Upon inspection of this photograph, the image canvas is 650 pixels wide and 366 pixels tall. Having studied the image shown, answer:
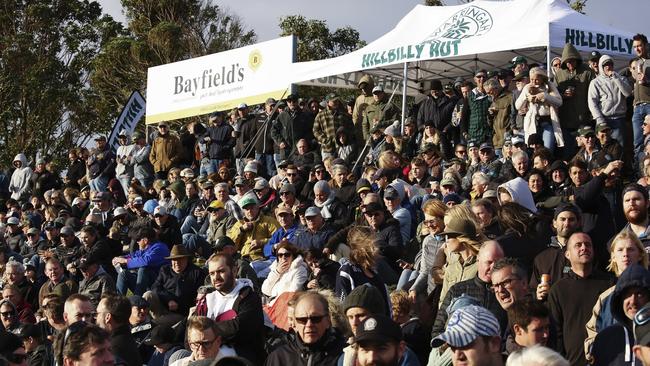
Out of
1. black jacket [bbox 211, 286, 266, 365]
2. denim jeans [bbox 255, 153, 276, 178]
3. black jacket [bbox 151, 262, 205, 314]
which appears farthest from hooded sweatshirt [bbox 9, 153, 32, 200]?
black jacket [bbox 211, 286, 266, 365]

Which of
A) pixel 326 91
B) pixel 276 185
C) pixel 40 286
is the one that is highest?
pixel 326 91

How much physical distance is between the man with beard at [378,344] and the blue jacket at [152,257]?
7140 mm

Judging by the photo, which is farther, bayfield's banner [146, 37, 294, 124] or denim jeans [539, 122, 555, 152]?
bayfield's banner [146, 37, 294, 124]

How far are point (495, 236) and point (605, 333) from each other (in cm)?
297

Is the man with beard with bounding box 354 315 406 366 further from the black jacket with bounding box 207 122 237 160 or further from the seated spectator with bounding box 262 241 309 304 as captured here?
the black jacket with bounding box 207 122 237 160

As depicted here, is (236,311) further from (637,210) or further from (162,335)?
(637,210)

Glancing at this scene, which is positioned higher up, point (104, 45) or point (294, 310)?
point (104, 45)

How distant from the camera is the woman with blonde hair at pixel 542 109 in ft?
48.5

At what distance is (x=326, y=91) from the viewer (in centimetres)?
3706

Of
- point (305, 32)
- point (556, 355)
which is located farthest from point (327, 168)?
point (305, 32)

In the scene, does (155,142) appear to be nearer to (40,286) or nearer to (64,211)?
(64,211)

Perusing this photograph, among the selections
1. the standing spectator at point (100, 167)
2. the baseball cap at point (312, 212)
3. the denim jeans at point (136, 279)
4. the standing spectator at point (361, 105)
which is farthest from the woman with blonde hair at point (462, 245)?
the standing spectator at point (100, 167)

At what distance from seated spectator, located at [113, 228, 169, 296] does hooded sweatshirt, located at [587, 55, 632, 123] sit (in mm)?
5695

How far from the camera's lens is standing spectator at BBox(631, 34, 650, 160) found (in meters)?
14.2
